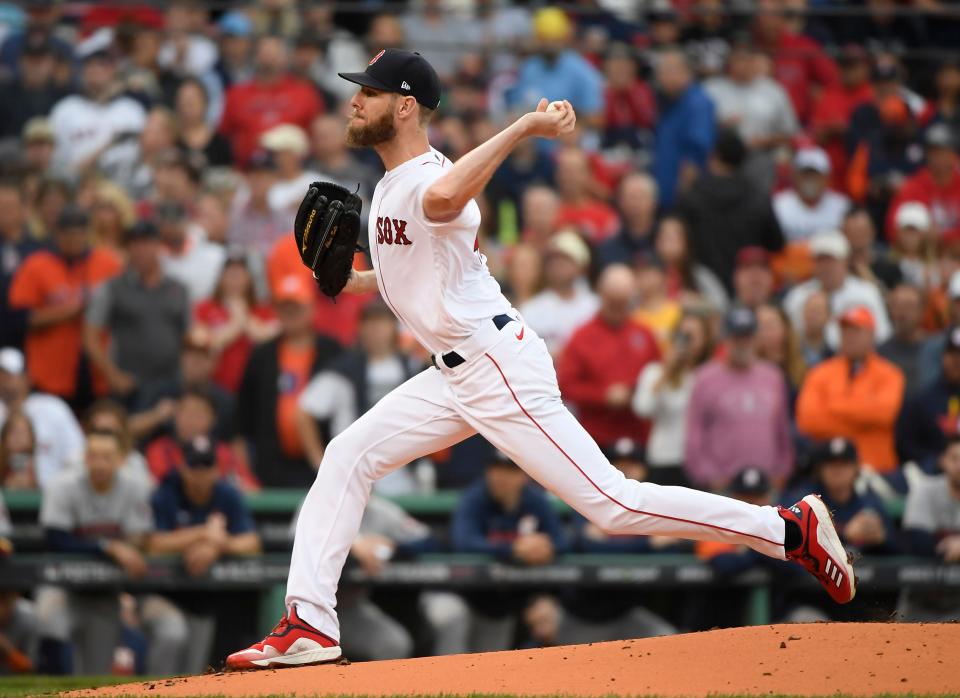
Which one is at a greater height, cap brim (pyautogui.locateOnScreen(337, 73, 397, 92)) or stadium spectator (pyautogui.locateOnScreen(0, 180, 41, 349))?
cap brim (pyautogui.locateOnScreen(337, 73, 397, 92))

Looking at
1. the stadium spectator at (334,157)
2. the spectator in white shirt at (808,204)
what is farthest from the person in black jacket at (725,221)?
the stadium spectator at (334,157)

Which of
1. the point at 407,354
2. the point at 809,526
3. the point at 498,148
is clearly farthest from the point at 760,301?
the point at 498,148

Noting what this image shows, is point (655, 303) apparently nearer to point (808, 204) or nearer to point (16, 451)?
point (808, 204)

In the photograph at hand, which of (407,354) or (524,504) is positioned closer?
(524,504)

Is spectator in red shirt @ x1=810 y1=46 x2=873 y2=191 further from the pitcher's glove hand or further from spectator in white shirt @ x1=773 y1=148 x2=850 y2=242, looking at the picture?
the pitcher's glove hand

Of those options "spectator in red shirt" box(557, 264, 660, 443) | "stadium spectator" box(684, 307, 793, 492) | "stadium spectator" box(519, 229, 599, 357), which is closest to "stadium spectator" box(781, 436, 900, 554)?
"stadium spectator" box(684, 307, 793, 492)

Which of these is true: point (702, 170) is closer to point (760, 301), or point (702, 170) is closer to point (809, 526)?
point (760, 301)

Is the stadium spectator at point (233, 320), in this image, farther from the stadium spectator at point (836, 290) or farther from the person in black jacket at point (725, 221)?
the stadium spectator at point (836, 290)
